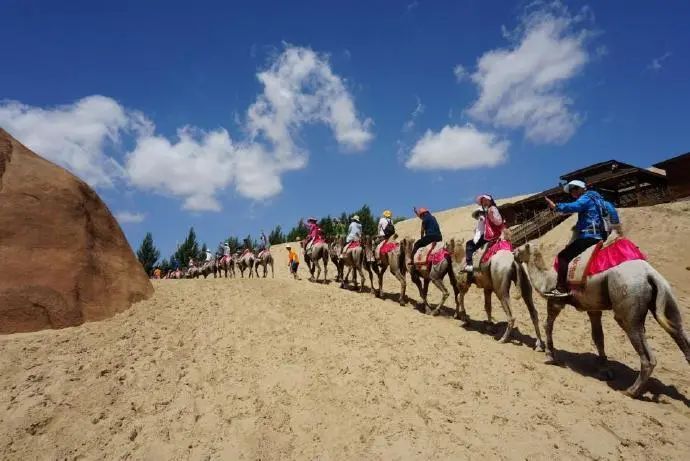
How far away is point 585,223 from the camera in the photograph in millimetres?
7273

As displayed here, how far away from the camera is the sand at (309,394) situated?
486cm

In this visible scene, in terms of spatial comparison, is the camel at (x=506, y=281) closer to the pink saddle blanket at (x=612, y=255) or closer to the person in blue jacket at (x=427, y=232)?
the pink saddle blanket at (x=612, y=255)

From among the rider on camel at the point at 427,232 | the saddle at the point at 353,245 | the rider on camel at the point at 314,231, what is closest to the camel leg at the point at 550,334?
the rider on camel at the point at 427,232

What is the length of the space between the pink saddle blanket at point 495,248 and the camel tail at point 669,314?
344 centimetres

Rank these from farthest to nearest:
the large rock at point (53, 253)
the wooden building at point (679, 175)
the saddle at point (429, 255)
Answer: the wooden building at point (679, 175) → the saddle at point (429, 255) → the large rock at point (53, 253)

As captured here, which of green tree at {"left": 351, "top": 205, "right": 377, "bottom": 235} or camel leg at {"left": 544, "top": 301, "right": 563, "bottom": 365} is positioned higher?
green tree at {"left": 351, "top": 205, "right": 377, "bottom": 235}

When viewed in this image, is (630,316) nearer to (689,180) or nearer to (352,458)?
(352,458)

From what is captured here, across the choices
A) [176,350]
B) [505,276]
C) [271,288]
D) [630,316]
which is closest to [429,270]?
[505,276]

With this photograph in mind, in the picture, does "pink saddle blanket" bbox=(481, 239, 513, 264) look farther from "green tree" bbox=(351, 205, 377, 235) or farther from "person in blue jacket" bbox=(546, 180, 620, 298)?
"green tree" bbox=(351, 205, 377, 235)

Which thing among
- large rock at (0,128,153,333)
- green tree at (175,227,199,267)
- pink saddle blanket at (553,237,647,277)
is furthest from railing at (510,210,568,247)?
green tree at (175,227,199,267)

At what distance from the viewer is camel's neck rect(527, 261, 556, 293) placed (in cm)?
771

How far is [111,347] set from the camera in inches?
264

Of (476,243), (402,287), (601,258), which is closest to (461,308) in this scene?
(476,243)

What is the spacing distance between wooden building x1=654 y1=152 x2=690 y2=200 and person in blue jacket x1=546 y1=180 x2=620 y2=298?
27460 millimetres
